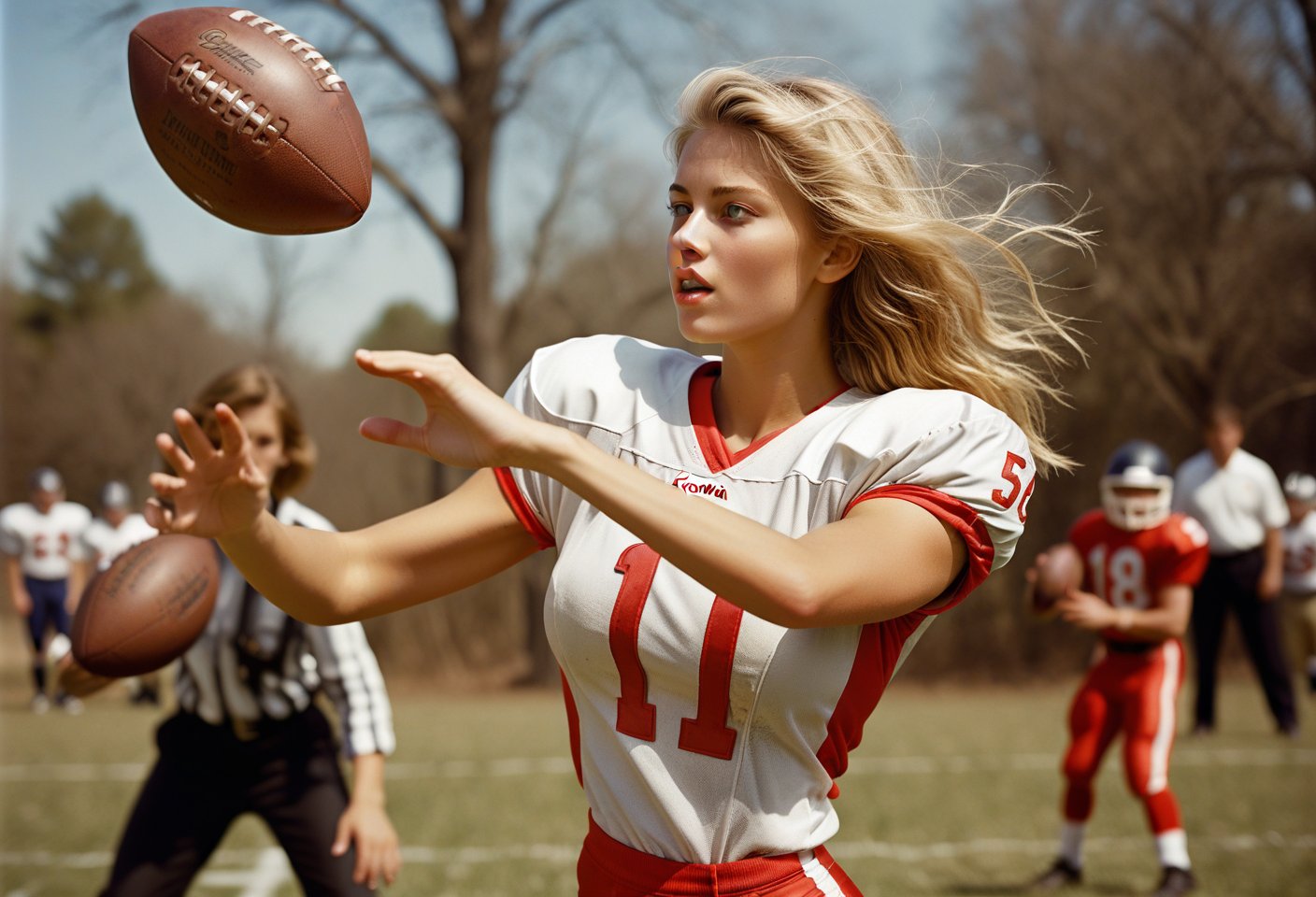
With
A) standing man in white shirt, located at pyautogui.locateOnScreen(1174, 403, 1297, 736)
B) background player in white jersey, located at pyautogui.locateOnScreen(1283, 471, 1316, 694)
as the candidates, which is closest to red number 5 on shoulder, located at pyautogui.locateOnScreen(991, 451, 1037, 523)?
standing man in white shirt, located at pyautogui.locateOnScreen(1174, 403, 1297, 736)

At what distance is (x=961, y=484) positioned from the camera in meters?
1.97

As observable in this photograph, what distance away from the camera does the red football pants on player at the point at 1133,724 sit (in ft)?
17.1

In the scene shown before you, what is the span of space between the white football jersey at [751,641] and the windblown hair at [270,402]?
188 centimetres

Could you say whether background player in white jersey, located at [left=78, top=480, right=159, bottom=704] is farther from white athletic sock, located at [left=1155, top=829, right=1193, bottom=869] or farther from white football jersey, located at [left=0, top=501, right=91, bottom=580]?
white athletic sock, located at [left=1155, top=829, right=1193, bottom=869]

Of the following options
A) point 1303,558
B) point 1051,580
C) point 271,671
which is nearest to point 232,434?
point 271,671

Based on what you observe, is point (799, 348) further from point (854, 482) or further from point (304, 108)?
point (304, 108)

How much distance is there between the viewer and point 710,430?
7.20 feet

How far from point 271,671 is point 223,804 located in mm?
352

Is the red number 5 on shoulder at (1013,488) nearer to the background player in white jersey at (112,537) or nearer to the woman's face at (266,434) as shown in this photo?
the woman's face at (266,434)

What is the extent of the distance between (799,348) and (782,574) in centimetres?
68

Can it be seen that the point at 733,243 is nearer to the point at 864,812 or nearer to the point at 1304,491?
the point at 864,812

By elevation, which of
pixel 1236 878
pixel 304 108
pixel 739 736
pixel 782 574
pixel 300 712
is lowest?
pixel 1236 878

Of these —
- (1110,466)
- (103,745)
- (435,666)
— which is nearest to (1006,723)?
Result: (1110,466)

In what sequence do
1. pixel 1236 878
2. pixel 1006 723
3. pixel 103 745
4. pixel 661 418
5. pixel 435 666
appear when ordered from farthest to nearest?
pixel 435 666
pixel 1006 723
pixel 103 745
pixel 1236 878
pixel 661 418
